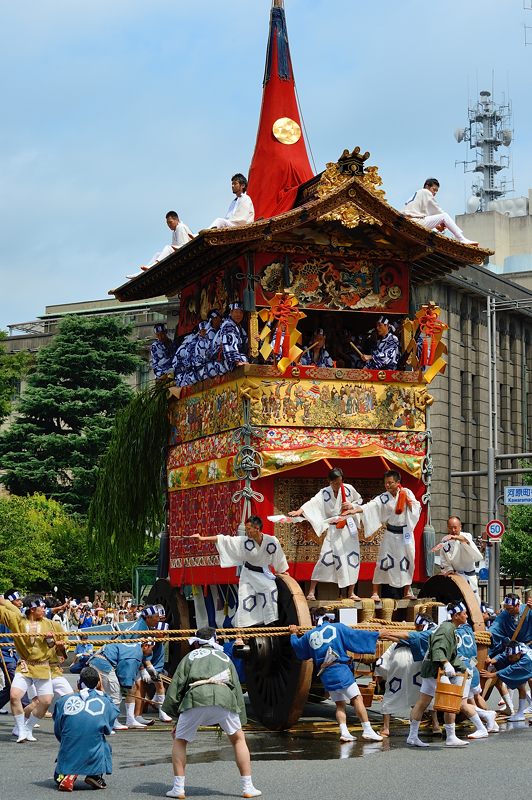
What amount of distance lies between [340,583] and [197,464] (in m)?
3.14

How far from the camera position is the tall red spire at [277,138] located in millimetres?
18219

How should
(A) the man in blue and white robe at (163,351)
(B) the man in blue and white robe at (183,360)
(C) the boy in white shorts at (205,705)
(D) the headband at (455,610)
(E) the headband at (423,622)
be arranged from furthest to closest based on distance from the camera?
1. (A) the man in blue and white robe at (163,351)
2. (B) the man in blue and white robe at (183,360)
3. (E) the headband at (423,622)
4. (D) the headband at (455,610)
5. (C) the boy in white shorts at (205,705)

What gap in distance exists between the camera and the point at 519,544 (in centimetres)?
4444

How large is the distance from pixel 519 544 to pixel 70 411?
17.5 metres

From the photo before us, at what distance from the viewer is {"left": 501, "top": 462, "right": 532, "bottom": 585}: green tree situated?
144 ft

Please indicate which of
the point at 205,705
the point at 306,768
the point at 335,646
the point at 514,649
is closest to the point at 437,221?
the point at 514,649

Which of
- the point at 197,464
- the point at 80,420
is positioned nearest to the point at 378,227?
the point at 197,464

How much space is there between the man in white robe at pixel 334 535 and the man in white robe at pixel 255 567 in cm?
49

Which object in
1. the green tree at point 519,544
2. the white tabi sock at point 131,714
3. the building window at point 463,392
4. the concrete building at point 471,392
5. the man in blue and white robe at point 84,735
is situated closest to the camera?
the man in blue and white robe at point 84,735

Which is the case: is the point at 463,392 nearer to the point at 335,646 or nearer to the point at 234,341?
the point at 234,341

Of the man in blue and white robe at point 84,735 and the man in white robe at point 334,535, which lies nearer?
the man in blue and white robe at point 84,735

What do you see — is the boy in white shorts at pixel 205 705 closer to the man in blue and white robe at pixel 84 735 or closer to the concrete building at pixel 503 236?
the man in blue and white robe at pixel 84 735

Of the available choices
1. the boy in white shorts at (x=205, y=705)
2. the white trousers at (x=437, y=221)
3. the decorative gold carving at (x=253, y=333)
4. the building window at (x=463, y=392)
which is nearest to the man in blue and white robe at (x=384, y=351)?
the white trousers at (x=437, y=221)

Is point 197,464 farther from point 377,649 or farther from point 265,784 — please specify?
point 265,784
